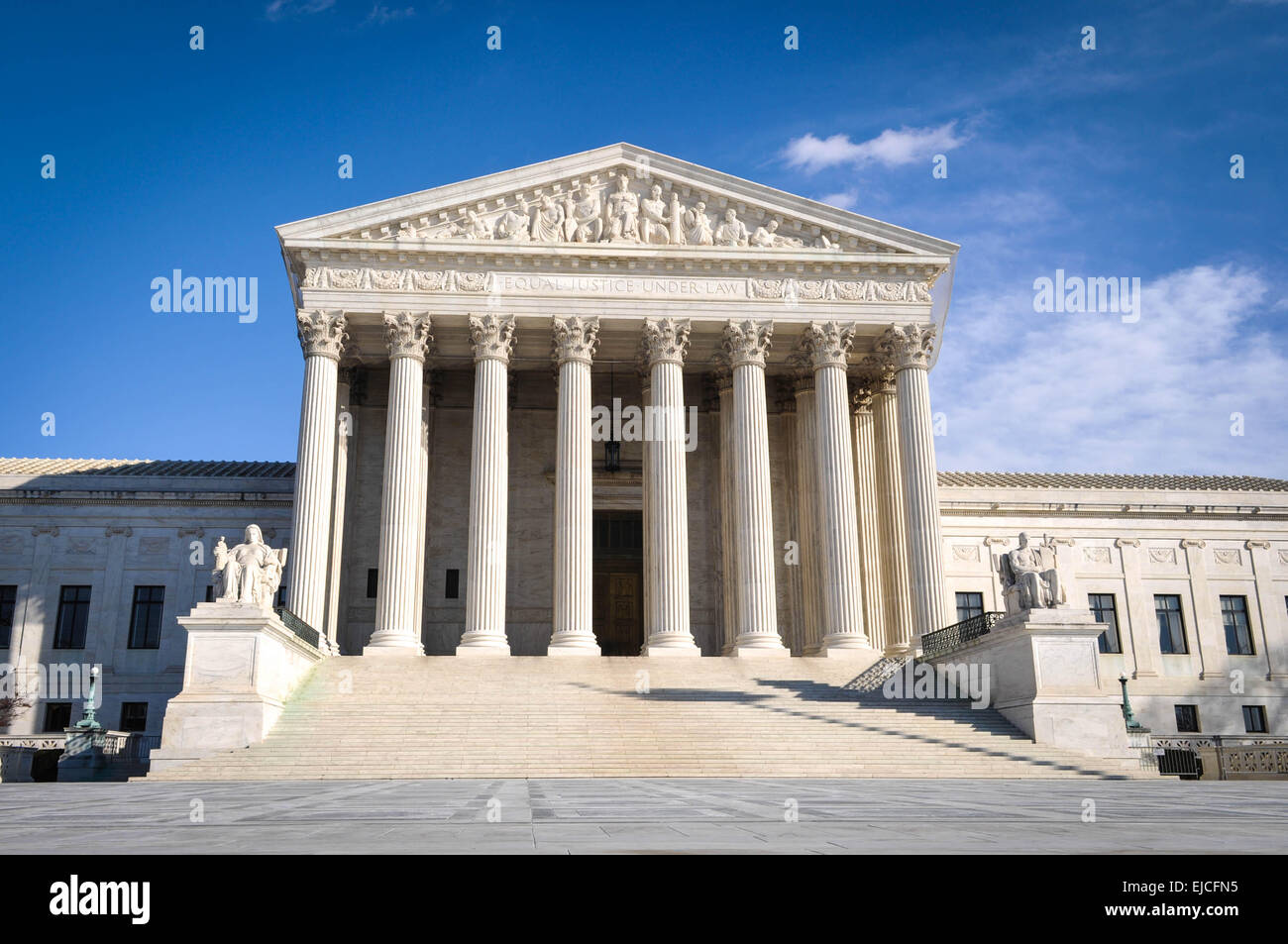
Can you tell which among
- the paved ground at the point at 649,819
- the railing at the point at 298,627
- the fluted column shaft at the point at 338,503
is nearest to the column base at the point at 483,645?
the railing at the point at 298,627

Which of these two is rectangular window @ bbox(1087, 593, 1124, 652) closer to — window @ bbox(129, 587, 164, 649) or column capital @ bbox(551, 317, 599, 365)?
column capital @ bbox(551, 317, 599, 365)

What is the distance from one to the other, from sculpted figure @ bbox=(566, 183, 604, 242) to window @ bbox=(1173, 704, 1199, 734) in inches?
1188

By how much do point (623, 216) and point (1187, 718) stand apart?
99.6 ft

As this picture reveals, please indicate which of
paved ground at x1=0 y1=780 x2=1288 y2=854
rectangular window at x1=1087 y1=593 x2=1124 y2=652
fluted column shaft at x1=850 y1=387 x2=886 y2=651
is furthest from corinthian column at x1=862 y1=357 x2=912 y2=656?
paved ground at x1=0 y1=780 x2=1288 y2=854

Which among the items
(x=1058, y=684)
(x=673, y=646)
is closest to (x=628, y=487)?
(x=673, y=646)

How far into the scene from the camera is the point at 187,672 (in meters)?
24.5

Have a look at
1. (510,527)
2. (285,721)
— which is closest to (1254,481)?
(510,527)

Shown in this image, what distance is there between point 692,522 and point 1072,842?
34.5m

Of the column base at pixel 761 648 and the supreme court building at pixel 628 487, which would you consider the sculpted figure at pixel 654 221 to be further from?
the column base at pixel 761 648

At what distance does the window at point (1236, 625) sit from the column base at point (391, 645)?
3349 cm

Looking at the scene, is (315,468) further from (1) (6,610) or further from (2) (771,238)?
(2) (771,238)

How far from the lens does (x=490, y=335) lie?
114 ft

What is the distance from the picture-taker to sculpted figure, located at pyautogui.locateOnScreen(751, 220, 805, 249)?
36.2 m
